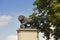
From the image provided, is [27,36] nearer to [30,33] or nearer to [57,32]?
[30,33]

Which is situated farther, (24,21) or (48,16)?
(24,21)

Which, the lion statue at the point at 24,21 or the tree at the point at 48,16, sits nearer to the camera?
the tree at the point at 48,16

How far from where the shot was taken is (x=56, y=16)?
2592cm

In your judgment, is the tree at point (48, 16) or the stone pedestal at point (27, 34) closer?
the tree at point (48, 16)

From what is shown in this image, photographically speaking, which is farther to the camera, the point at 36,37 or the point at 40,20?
the point at 36,37

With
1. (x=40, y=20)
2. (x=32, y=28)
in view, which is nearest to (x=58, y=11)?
(x=40, y=20)

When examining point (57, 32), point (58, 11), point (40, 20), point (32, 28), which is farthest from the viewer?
point (32, 28)

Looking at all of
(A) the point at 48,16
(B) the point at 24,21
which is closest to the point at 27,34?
(B) the point at 24,21

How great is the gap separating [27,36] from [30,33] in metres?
0.41

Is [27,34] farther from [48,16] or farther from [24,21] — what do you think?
[48,16]

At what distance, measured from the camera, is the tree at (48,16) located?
2599 cm

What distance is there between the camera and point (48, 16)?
27328 mm

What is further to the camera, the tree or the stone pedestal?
the stone pedestal

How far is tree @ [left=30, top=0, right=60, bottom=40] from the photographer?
25994 millimetres
